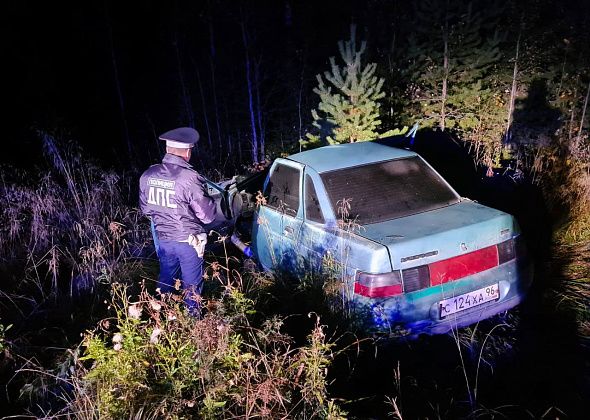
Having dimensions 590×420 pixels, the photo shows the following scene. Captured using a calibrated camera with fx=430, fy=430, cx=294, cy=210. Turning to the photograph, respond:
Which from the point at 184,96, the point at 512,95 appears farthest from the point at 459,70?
the point at 184,96

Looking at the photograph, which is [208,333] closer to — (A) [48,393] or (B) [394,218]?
(A) [48,393]

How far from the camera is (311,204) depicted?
149 inches

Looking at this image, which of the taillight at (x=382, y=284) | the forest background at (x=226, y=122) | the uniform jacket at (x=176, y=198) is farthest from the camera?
the uniform jacket at (x=176, y=198)

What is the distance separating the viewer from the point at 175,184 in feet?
11.7

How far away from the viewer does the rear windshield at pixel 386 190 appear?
3598 mm

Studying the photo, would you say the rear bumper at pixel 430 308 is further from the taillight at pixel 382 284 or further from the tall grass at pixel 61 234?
the tall grass at pixel 61 234

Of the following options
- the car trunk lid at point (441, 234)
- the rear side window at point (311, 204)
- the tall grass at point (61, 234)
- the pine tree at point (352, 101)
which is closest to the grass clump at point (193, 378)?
the car trunk lid at point (441, 234)

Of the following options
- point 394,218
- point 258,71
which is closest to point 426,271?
point 394,218

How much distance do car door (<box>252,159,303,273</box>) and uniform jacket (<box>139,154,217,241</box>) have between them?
24.6 inches

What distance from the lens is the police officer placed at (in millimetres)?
3580

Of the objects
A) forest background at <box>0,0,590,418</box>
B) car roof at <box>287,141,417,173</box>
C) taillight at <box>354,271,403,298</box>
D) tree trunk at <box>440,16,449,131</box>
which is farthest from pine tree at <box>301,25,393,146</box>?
taillight at <box>354,271,403,298</box>

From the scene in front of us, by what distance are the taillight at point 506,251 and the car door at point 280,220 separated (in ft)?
5.35

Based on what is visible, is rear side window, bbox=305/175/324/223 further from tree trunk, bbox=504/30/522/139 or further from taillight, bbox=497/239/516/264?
tree trunk, bbox=504/30/522/139

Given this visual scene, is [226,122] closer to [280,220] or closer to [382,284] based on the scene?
[280,220]
